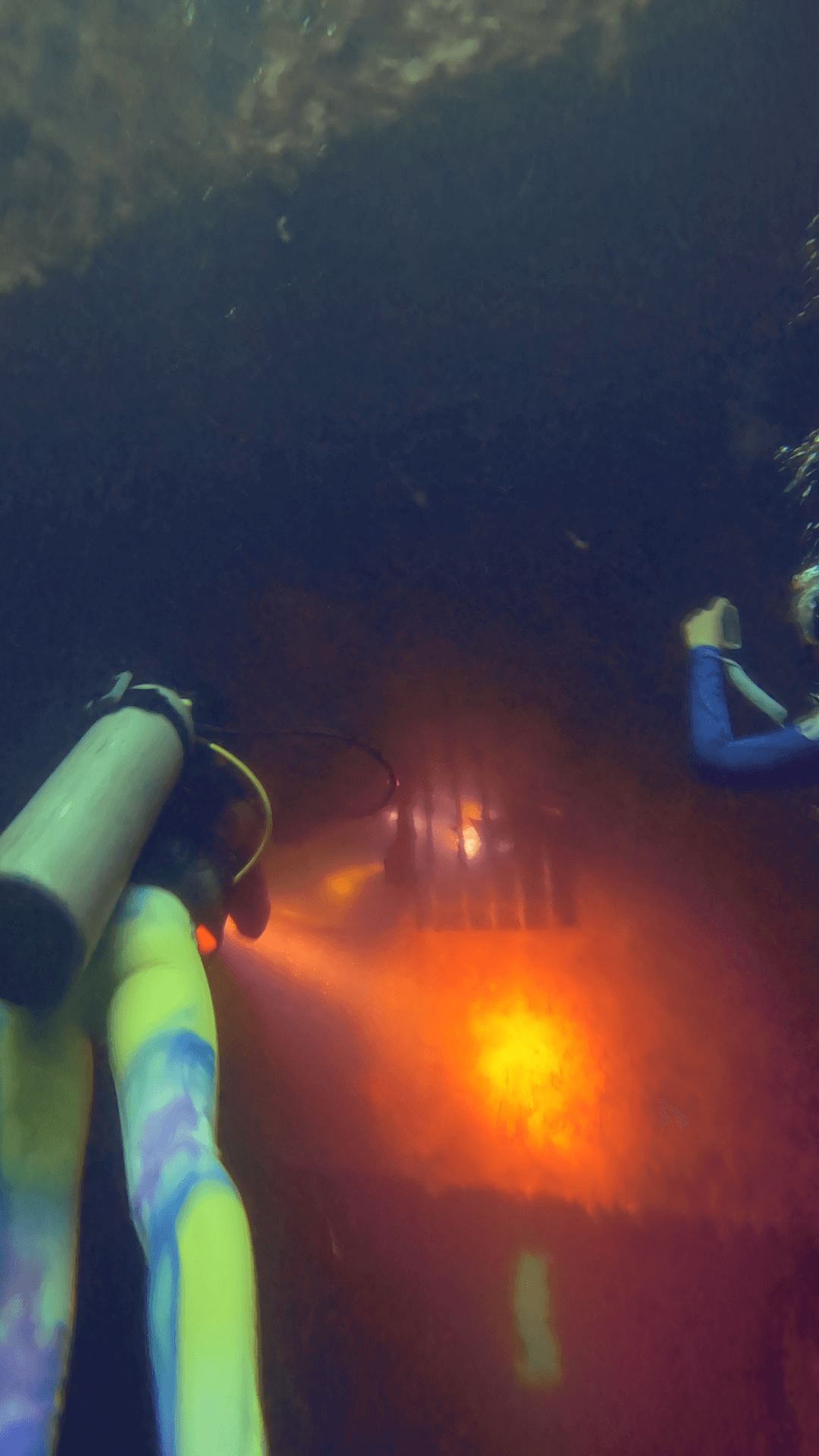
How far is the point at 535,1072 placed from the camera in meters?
2.35

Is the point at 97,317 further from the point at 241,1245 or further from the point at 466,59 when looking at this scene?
the point at 241,1245

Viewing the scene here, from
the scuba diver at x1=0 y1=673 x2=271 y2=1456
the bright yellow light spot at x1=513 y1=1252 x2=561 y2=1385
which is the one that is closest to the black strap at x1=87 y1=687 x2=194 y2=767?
the scuba diver at x1=0 y1=673 x2=271 y2=1456

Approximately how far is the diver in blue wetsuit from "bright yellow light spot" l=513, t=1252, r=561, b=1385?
5.14ft

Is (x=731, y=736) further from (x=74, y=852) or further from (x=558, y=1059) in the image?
(x=74, y=852)

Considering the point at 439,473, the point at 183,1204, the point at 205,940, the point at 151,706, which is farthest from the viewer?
the point at 439,473

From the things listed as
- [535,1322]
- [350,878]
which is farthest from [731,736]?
[535,1322]

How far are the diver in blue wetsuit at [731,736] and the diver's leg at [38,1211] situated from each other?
181 centimetres

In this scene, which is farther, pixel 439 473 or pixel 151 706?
pixel 439 473

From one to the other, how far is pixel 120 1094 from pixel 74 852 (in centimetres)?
40

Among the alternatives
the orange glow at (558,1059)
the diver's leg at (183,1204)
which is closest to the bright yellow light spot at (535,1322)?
the orange glow at (558,1059)

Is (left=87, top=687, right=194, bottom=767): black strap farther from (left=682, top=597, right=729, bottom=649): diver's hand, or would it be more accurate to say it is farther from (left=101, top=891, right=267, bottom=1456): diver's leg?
(left=682, top=597, right=729, bottom=649): diver's hand

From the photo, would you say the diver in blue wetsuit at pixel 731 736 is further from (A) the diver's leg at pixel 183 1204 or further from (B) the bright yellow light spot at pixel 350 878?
(A) the diver's leg at pixel 183 1204

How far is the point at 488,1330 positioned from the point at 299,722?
197 centimetres

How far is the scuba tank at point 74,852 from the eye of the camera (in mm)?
1077
